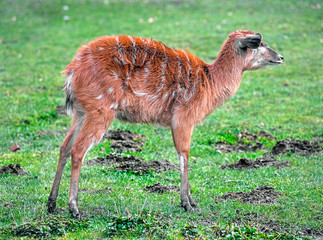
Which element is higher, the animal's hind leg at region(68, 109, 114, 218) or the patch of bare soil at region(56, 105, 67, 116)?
the animal's hind leg at region(68, 109, 114, 218)

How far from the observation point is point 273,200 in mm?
6289

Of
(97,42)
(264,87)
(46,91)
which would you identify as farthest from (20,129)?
(264,87)

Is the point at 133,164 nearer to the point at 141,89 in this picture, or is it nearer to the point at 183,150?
the point at 183,150

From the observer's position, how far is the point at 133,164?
24.3 feet

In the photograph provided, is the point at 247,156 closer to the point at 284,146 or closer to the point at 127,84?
the point at 284,146

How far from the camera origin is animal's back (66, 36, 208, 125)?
5668 millimetres

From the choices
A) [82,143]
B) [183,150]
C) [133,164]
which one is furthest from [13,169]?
[183,150]

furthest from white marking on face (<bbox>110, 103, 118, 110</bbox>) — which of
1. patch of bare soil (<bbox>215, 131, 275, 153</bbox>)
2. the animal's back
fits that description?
patch of bare soil (<bbox>215, 131, 275, 153</bbox>)

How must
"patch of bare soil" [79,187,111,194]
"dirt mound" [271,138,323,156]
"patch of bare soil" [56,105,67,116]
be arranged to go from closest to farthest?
"patch of bare soil" [79,187,111,194] < "dirt mound" [271,138,323,156] < "patch of bare soil" [56,105,67,116]

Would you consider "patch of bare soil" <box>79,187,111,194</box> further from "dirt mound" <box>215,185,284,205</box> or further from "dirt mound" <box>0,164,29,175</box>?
"dirt mound" <box>215,185,284,205</box>

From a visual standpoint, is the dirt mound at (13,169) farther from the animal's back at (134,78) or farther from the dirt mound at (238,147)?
the dirt mound at (238,147)

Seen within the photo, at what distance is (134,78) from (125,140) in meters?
2.98

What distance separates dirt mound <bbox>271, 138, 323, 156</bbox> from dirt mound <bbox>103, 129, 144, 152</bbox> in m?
2.37

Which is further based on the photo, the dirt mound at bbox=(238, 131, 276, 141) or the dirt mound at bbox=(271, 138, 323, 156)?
the dirt mound at bbox=(238, 131, 276, 141)
